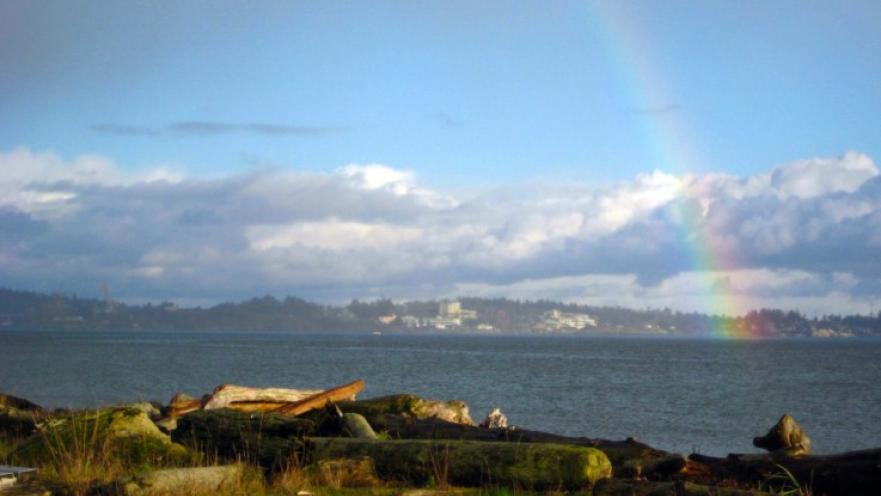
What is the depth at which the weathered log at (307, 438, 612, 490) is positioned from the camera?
1196cm

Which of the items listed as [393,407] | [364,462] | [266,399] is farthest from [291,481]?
[266,399]

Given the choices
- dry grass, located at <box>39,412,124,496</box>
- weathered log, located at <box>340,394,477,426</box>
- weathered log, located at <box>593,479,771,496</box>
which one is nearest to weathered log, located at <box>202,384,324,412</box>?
weathered log, located at <box>340,394,477,426</box>

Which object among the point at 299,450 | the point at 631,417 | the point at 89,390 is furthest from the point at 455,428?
the point at 89,390

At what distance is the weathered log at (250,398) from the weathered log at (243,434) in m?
4.87

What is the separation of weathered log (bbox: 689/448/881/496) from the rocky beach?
0.04ft

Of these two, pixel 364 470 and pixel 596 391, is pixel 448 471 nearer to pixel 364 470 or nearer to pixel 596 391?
pixel 364 470

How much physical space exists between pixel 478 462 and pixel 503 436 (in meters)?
2.57

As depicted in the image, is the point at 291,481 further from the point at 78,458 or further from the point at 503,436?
the point at 503,436

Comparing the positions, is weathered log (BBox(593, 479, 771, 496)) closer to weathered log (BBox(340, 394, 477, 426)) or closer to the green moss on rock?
the green moss on rock

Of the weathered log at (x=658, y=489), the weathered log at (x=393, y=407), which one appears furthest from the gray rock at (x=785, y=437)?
the weathered log at (x=393, y=407)

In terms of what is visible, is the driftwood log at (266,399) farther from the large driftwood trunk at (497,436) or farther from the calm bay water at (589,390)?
the calm bay water at (589,390)

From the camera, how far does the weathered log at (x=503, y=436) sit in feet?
42.4

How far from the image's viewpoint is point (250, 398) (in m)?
20.7

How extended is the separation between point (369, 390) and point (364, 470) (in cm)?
4535
